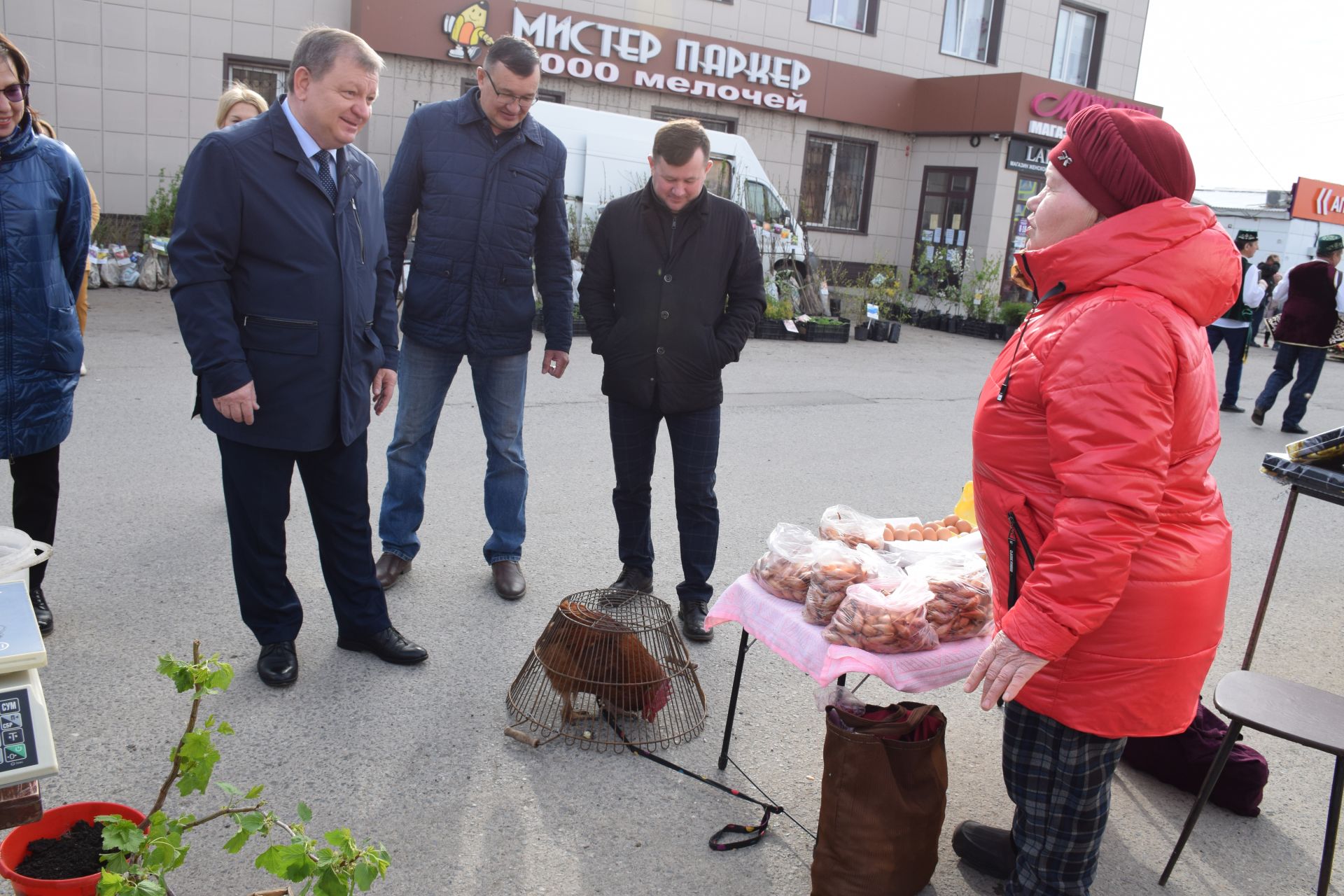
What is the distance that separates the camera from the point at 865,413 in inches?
368

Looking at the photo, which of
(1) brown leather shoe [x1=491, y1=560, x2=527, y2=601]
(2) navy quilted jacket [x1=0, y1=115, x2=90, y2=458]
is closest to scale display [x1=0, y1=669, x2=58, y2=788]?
(2) navy quilted jacket [x1=0, y1=115, x2=90, y2=458]

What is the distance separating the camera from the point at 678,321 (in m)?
4.10

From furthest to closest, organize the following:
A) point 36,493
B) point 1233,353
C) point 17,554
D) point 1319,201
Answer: point 1319,201 → point 1233,353 → point 36,493 → point 17,554

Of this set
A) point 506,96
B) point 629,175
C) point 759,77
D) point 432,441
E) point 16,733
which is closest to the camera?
point 16,733

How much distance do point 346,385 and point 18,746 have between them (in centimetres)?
221

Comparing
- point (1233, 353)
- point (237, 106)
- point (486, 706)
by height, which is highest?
point (237, 106)

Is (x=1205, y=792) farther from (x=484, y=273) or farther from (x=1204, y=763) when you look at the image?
(x=484, y=273)

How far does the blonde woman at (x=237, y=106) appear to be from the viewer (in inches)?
207

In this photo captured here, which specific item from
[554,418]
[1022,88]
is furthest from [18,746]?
[1022,88]

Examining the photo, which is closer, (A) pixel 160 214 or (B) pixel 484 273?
(B) pixel 484 273

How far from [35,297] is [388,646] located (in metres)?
1.77

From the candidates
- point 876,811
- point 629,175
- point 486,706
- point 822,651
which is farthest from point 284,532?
point 629,175

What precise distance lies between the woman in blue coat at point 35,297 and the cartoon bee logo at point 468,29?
42.4ft

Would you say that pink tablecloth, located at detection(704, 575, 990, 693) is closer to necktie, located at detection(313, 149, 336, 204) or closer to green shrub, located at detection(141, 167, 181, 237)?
necktie, located at detection(313, 149, 336, 204)
